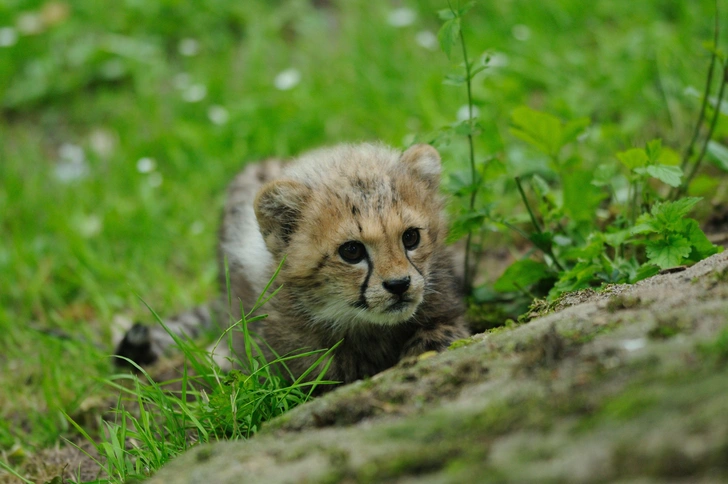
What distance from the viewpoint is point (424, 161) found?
3.80m

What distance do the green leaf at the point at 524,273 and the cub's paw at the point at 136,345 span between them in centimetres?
204

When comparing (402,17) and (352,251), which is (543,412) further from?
(402,17)

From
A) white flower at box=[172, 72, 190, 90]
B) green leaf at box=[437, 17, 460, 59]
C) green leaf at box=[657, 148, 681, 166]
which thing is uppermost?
white flower at box=[172, 72, 190, 90]

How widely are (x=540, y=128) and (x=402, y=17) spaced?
153 inches

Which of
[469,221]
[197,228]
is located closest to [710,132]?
[469,221]

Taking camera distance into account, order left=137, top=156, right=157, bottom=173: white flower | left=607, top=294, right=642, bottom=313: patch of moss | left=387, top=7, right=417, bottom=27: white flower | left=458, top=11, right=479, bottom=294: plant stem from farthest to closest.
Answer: left=387, top=7, right=417, bottom=27: white flower
left=137, top=156, right=157, bottom=173: white flower
left=458, top=11, right=479, bottom=294: plant stem
left=607, top=294, right=642, bottom=313: patch of moss

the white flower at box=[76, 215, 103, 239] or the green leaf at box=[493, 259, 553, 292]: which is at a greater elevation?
the white flower at box=[76, 215, 103, 239]

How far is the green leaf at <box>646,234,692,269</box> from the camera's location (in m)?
3.13

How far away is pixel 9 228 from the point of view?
20.3 ft

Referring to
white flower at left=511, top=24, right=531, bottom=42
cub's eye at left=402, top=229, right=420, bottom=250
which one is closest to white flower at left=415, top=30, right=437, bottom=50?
white flower at left=511, top=24, right=531, bottom=42

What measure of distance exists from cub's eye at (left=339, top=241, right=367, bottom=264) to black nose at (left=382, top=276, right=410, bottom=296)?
191 millimetres

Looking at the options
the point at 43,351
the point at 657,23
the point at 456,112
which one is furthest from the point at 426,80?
the point at 43,351

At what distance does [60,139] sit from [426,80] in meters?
3.75

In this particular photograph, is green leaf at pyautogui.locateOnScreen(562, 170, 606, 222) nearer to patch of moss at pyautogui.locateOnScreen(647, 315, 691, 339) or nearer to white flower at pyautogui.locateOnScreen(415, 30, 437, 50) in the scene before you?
patch of moss at pyautogui.locateOnScreen(647, 315, 691, 339)
